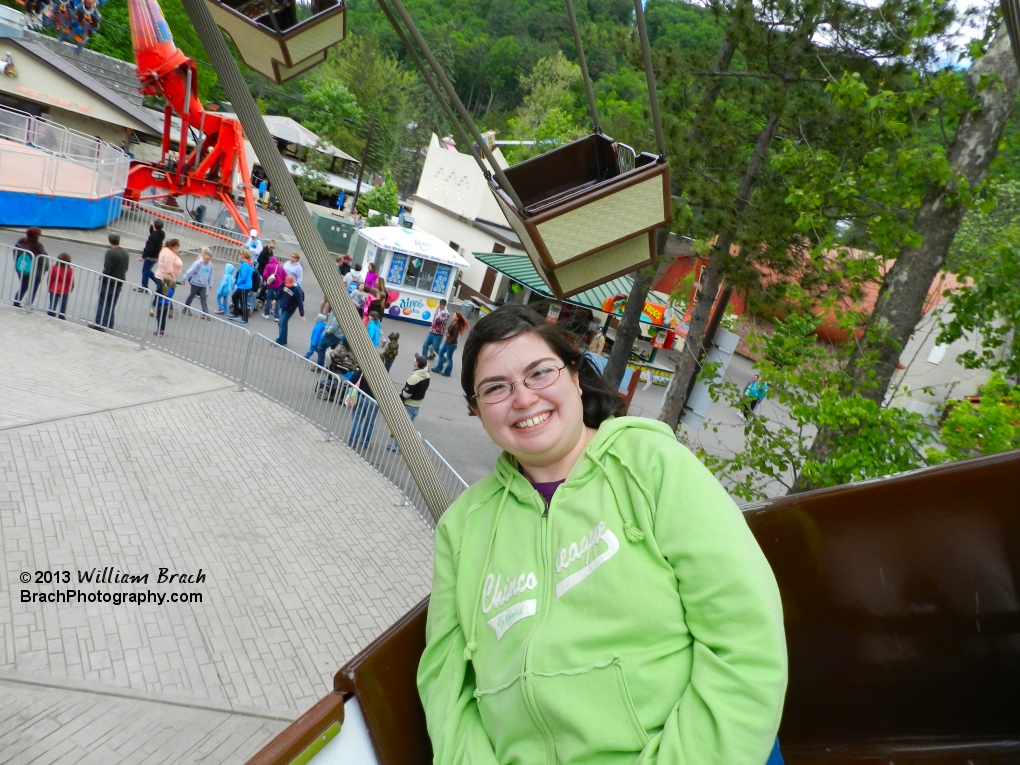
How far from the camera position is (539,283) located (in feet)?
70.0

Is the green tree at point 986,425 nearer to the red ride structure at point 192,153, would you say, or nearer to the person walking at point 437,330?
the person walking at point 437,330

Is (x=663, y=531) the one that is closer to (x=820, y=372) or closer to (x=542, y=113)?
(x=820, y=372)

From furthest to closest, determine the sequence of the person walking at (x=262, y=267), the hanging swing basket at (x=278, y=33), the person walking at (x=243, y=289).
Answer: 1. the person walking at (x=262, y=267)
2. the person walking at (x=243, y=289)
3. the hanging swing basket at (x=278, y=33)

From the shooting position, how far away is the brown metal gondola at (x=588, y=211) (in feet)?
6.25

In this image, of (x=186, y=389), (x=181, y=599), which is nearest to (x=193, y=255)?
(x=186, y=389)

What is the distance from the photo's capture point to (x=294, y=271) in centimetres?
1546

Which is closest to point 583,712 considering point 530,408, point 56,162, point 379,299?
point 530,408

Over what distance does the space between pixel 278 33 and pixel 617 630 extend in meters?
2.88

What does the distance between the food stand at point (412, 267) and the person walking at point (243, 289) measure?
480 cm

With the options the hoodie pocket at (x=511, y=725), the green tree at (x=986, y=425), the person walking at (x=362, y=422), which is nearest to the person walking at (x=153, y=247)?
the person walking at (x=362, y=422)

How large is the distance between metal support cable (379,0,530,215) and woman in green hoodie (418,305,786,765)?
37 cm

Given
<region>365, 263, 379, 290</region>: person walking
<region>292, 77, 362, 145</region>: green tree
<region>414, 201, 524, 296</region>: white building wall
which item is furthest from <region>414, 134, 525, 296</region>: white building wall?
<region>292, 77, 362, 145</region>: green tree

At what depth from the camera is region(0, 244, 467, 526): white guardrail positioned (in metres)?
10.4

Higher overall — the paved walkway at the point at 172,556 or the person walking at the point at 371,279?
the person walking at the point at 371,279
